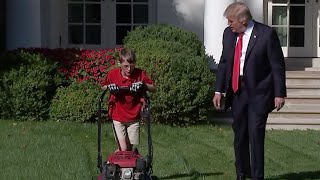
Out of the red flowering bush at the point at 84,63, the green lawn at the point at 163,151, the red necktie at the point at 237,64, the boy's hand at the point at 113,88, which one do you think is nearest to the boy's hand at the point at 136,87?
the boy's hand at the point at 113,88

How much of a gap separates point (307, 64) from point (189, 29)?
9.66ft

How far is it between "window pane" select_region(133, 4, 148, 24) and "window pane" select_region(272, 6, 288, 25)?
291cm

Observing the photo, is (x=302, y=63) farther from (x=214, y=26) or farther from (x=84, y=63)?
(x=84, y=63)

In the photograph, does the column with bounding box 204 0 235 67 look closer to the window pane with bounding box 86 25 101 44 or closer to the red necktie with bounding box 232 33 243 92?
the window pane with bounding box 86 25 101 44

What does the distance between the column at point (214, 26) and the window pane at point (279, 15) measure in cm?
329

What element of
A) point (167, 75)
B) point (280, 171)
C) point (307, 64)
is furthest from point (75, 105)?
point (307, 64)

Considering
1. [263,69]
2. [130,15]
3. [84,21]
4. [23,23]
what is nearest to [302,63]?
[130,15]

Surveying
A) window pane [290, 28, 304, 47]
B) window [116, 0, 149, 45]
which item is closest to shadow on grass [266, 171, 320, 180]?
window [116, 0, 149, 45]

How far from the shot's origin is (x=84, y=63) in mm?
13508

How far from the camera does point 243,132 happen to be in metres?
8.45

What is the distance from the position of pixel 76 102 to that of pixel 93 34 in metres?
4.61

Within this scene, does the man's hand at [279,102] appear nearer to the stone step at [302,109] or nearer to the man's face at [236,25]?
the man's face at [236,25]

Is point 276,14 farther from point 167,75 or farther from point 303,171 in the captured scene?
point 303,171

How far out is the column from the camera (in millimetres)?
14522
